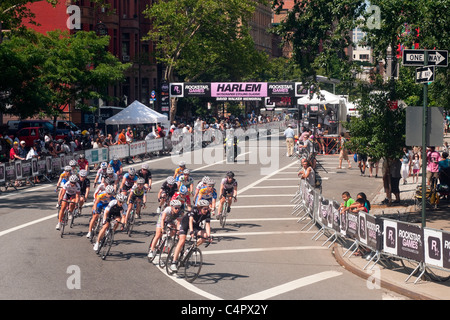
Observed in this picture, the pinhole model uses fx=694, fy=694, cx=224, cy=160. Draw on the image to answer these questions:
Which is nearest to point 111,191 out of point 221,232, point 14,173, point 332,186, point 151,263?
point 151,263

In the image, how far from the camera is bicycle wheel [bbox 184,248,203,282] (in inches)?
586

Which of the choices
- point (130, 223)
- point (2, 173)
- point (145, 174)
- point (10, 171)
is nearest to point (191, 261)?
point (130, 223)

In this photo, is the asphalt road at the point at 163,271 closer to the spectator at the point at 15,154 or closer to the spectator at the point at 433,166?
the spectator at the point at 15,154

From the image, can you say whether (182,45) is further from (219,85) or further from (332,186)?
(332,186)

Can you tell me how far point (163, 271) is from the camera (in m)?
15.7

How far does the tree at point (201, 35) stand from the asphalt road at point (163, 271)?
41.6m

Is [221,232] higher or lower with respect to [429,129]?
lower

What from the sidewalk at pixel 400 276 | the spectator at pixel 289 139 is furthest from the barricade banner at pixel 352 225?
the spectator at pixel 289 139

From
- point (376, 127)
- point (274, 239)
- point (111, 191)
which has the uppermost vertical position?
point (376, 127)

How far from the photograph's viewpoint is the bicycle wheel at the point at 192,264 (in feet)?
48.9

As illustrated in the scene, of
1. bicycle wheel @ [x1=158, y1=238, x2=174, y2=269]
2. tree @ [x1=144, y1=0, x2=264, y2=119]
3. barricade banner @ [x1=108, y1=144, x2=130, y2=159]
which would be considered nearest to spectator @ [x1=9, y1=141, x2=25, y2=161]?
barricade banner @ [x1=108, y1=144, x2=130, y2=159]

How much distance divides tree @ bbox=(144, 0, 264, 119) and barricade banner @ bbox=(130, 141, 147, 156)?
81.1 feet

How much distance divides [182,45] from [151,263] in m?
54.6

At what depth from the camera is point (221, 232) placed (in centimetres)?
2098
